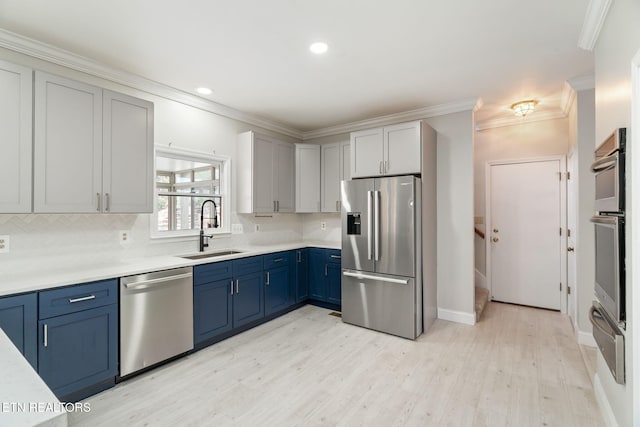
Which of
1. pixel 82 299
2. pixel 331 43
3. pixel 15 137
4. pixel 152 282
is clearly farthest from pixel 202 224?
pixel 331 43

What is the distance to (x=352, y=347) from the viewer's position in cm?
316

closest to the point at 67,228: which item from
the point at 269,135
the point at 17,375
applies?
the point at 17,375

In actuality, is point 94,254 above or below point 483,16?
below

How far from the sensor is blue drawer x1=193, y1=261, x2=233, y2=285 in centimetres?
300

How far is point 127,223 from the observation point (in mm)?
2982

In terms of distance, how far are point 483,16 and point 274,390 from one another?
314cm

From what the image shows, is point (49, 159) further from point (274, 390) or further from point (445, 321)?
point (445, 321)

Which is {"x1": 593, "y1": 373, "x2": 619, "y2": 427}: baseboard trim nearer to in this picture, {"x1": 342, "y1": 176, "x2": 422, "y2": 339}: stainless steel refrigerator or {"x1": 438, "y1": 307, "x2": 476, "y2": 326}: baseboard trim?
{"x1": 438, "y1": 307, "x2": 476, "y2": 326}: baseboard trim

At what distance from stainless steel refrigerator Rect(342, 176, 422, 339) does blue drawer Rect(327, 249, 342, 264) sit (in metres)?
0.36

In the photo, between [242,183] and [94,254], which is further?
[242,183]

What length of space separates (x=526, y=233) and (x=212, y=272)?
14.0 ft

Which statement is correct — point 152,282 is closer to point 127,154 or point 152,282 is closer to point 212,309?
point 212,309

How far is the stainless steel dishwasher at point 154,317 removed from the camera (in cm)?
248

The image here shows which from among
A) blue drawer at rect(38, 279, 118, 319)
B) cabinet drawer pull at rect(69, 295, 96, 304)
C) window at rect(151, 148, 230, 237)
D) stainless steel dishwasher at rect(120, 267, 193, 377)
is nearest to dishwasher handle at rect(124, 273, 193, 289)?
stainless steel dishwasher at rect(120, 267, 193, 377)
